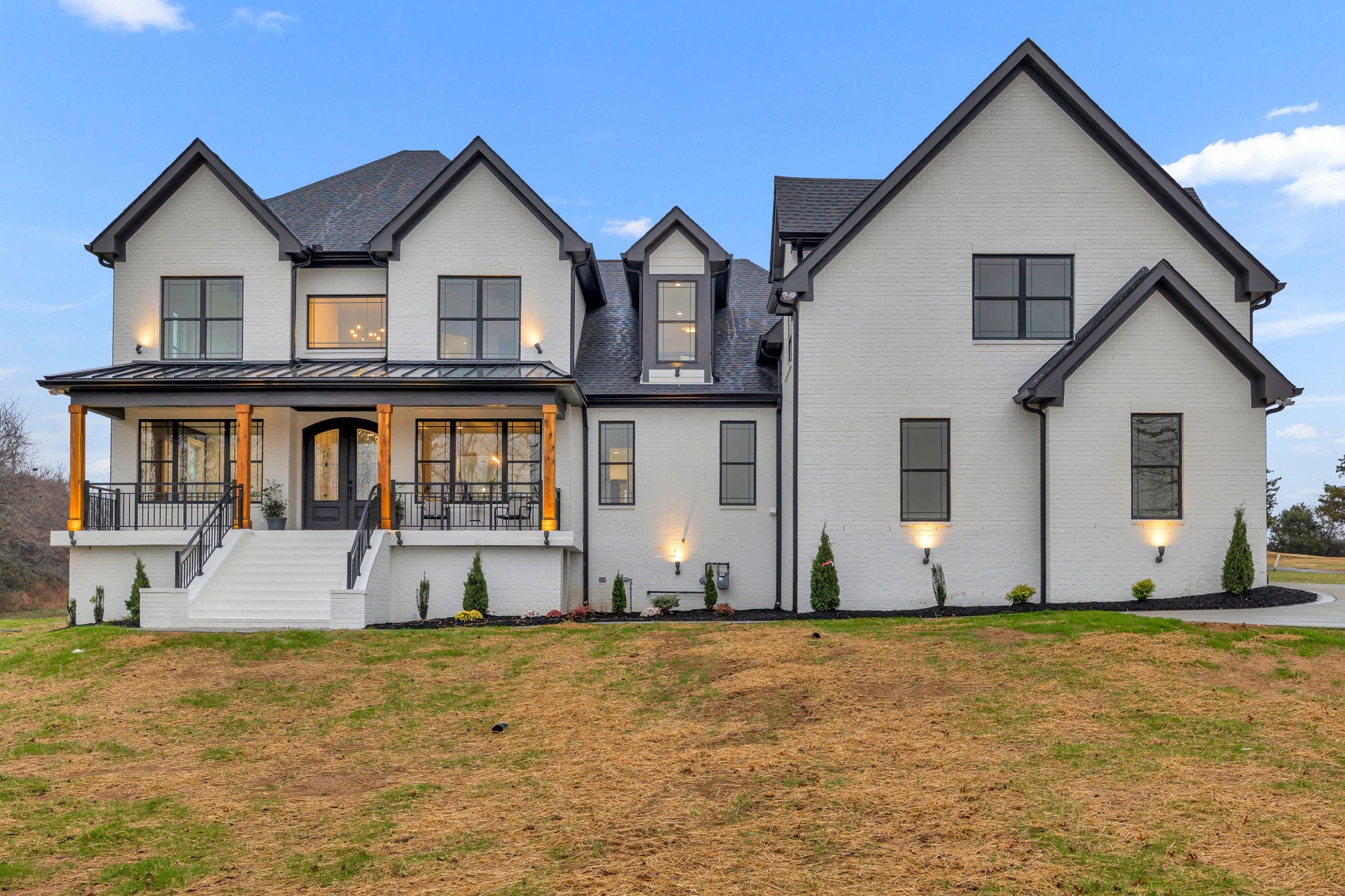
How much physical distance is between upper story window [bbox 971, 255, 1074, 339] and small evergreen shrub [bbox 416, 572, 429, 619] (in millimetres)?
11721

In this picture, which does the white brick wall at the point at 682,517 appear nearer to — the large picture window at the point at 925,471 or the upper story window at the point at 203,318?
the large picture window at the point at 925,471

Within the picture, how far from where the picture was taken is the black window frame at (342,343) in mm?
19797

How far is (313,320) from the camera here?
19.9 metres

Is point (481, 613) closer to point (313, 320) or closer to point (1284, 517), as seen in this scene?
point (313, 320)

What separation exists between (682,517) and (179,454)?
1133cm

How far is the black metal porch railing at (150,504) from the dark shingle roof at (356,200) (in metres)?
6.09

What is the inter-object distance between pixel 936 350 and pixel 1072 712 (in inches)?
370

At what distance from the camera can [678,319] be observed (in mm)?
20188

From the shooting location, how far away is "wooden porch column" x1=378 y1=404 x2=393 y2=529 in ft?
56.3

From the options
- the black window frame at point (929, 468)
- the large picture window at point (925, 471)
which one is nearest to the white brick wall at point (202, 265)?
the black window frame at point (929, 468)

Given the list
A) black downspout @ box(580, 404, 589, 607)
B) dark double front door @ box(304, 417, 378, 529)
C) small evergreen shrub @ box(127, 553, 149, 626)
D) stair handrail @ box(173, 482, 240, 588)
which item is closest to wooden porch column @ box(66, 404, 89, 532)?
small evergreen shrub @ box(127, 553, 149, 626)

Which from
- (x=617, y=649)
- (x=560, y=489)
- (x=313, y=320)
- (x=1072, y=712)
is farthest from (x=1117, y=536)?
(x=313, y=320)

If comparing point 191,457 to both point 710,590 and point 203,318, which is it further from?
point 710,590

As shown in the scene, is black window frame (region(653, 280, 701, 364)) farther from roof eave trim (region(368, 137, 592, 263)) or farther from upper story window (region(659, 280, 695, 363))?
roof eave trim (region(368, 137, 592, 263))
